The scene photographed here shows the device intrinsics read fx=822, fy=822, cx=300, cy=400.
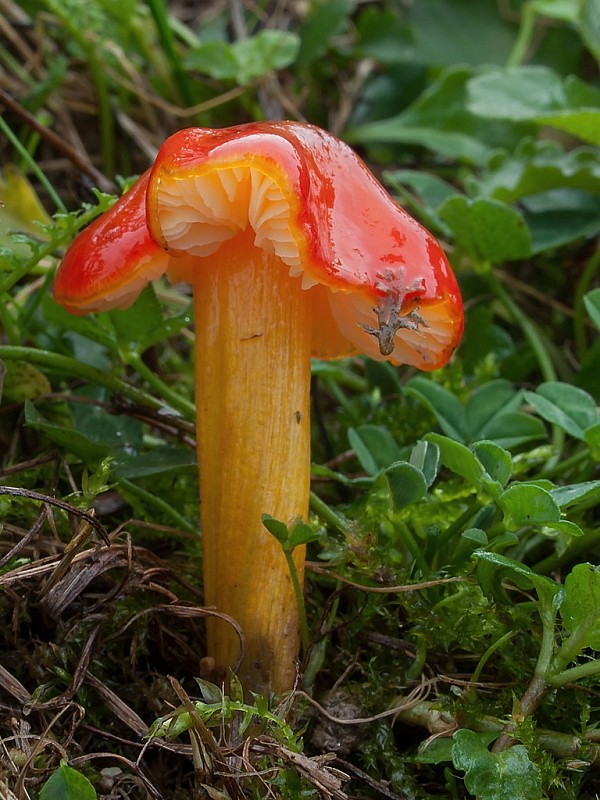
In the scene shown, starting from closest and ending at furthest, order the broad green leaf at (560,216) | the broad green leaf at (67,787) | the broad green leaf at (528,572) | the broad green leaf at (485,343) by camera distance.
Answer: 1. the broad green leaf at (67,787)
2. the broad green leaf at (528,572)
3. the broad green leaf at (485,343)
4. the broad green leaf at (560,216)

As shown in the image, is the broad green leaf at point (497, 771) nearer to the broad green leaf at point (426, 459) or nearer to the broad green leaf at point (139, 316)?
the broad green leaf at point (426, 459)

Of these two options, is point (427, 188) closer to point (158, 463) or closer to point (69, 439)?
point (158, 463)

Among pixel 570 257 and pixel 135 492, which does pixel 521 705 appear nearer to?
pixel 135 492

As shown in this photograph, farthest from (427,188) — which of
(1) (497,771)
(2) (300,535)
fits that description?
(1) (497,771)

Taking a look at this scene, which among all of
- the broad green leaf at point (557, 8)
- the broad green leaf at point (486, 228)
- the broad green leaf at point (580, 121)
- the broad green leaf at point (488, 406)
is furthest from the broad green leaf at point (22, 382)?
the broad green leaf at point (557, 8)

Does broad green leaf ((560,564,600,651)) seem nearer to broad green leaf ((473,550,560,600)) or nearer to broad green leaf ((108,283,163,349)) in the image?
broad green leaf ((473,550,560,600))

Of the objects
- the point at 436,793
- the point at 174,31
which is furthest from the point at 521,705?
the point at 174,31

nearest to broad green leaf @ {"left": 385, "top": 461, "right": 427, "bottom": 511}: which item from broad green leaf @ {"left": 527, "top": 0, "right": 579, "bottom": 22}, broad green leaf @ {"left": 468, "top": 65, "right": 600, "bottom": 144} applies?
broad green leaf @ {"left": 468, "top": 65, "right": 600, "bottom": 144}
